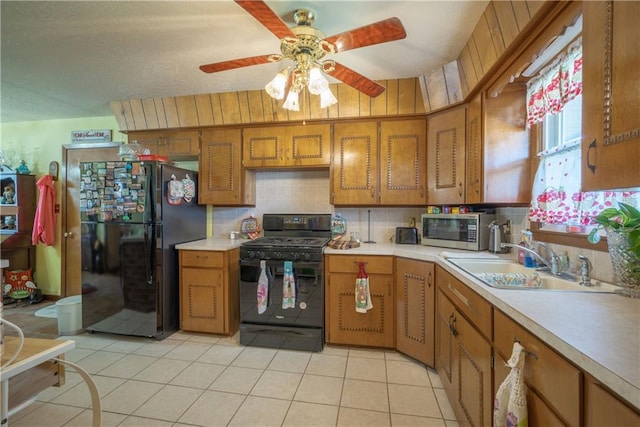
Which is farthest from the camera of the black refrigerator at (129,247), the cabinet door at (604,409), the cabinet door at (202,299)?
the cabinet door at (202,299)

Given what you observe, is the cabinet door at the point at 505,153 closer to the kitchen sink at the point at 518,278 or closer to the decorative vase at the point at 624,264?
the kitchen sink at the point at 518,278

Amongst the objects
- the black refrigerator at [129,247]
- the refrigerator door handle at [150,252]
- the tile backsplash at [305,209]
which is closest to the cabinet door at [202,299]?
the black refrigerator at [129,247]

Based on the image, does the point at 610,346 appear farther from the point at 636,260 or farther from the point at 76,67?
the point at 76,67

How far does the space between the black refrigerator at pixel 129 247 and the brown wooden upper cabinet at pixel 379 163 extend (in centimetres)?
161

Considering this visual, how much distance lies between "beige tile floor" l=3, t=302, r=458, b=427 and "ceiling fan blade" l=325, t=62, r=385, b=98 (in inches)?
79.0

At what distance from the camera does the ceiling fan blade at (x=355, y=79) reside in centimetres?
157

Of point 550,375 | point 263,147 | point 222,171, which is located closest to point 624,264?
point 550,375

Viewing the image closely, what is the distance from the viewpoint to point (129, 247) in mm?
2410

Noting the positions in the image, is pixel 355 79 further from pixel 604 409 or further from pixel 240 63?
pixel 604 409

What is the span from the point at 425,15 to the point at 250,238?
242cm

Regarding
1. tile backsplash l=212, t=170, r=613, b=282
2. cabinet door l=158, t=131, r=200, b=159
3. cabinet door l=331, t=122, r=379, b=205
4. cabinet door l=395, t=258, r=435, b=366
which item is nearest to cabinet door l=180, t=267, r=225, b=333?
tile backsplash l=212, t=170, r=613, b=282

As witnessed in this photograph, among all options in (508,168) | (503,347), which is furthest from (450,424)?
(508,168)

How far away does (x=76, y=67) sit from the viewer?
2.19 m

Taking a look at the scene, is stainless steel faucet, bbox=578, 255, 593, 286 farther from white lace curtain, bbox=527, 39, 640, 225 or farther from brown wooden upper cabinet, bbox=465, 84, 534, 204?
brown wooden upper cabinet, bbox=465, 84, 534, 204
